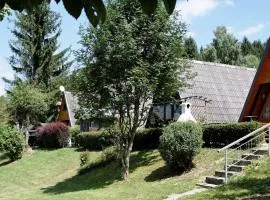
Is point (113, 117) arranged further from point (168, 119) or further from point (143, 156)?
point (168, 119)

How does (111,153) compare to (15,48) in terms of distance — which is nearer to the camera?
(111,153)

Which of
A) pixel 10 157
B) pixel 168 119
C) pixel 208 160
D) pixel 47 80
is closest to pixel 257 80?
pixel 208 160

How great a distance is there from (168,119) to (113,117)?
7.55 metres

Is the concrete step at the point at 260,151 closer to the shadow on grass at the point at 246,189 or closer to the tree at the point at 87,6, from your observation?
the shadow on grass at the point at 246,189

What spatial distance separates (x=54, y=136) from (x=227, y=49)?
95.6ft

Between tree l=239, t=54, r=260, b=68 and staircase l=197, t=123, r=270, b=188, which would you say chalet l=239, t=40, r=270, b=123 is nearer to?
staircase l=197, t=123, r=270, b=188

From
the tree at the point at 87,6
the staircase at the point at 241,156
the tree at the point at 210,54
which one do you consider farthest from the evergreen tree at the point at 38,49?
the tree at the point at 87,6

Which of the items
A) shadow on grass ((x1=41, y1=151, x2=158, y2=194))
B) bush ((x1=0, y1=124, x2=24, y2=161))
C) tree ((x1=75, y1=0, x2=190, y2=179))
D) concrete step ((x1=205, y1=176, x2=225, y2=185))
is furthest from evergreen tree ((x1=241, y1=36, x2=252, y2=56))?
concrete step ((x1=205, y1=176, x2=225, y2=185))

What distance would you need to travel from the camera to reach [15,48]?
2016 inches

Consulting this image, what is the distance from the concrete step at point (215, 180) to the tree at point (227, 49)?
45693 mm

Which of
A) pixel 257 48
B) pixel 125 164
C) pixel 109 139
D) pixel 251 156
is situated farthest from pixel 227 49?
pixel 251 156

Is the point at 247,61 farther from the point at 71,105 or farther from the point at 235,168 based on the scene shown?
the point at 235,168

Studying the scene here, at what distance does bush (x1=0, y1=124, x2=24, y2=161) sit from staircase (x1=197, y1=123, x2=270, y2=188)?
64.5 feet

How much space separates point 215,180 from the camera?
1614cm
